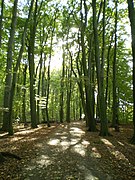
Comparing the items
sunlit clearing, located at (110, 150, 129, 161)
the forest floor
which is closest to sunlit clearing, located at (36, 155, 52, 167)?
the forest floor

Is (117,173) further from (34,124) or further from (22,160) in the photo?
(34,124)

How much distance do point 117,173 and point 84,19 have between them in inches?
655

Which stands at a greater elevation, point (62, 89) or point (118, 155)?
point (62, 89)

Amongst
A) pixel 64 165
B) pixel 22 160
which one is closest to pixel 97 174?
pixel 64 165

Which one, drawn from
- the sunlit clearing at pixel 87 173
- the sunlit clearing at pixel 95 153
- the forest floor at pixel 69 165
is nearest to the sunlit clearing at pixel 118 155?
the forest floor at pixel 69 165

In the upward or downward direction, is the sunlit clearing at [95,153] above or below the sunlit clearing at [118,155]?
above

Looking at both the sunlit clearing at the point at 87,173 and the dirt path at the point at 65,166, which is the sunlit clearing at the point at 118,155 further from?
the sunlit clearing at the point at 87,173

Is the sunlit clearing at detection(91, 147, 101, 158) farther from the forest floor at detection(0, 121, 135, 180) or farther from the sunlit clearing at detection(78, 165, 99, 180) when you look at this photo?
the sunlit clearing at detection(78, 165, 99, 180)

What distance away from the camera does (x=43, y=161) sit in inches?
326

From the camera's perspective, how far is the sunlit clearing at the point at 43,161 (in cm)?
788

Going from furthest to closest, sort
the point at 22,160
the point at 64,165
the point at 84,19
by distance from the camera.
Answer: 1. the point at 84,19
2. the point at 22,160
3. the point at 64,165

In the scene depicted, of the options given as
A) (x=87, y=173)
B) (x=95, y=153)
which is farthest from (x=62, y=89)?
(x=87, y=173)

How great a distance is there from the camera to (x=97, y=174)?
22.6 feet

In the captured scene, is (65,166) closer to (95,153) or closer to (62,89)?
(95,153)
